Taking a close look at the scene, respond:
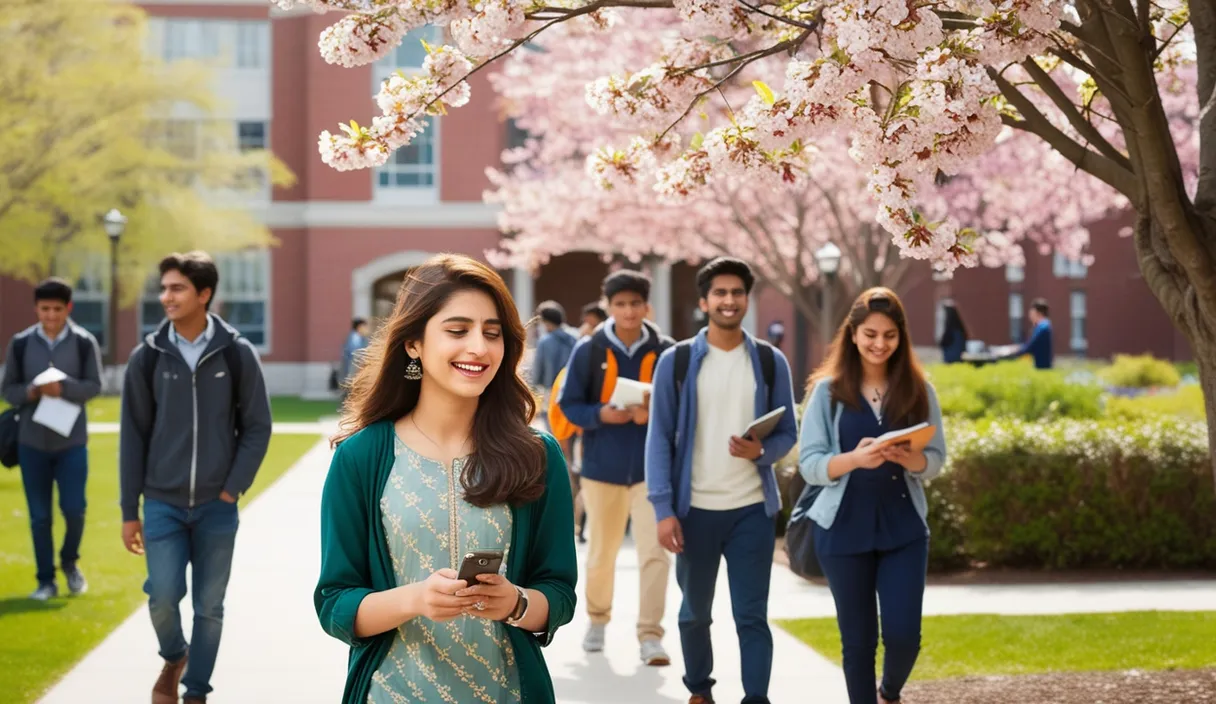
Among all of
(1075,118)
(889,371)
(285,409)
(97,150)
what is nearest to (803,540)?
(889,371)

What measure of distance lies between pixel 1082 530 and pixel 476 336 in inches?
316

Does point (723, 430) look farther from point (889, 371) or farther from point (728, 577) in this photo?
point (889, 371)

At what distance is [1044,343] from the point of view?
22.5m

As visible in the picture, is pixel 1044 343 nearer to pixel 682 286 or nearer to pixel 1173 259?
pixel 1173 259

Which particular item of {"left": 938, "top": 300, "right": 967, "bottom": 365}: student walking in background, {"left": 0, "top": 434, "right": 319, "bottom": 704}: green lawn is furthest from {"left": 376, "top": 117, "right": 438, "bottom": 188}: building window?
{"left": 0, "top": 434, "right": 319, "bottom": 704}: green lawn

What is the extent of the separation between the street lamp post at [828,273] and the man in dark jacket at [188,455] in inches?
530

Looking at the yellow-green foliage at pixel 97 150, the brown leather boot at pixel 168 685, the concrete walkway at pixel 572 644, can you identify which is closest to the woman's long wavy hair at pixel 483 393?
the brown leather boot at pixel 168 685

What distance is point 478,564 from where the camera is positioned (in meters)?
2.96

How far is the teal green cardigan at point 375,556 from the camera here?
3.22m

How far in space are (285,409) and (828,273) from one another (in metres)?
16.8

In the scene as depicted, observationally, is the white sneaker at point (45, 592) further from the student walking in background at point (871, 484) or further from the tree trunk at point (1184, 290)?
the tree trunk at point (1184, 290)

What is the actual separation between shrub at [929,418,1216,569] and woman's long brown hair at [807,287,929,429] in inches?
176

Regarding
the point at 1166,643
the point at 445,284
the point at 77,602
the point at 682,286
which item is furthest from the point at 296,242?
the point at 445,284

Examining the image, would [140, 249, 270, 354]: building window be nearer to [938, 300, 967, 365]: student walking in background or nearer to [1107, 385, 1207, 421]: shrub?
[938, 300, 967, 365]: student walking in background
